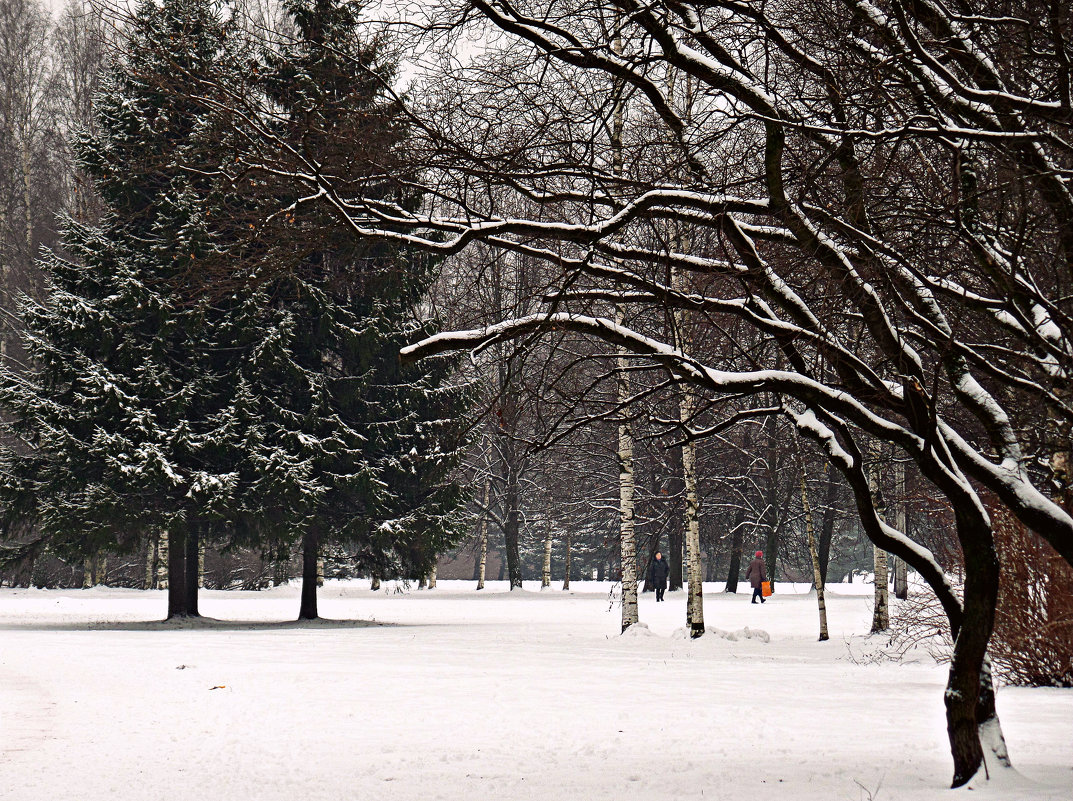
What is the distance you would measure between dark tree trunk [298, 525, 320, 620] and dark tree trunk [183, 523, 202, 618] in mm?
2139

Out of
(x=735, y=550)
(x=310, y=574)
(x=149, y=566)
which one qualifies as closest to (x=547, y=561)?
(x=735, y=550)

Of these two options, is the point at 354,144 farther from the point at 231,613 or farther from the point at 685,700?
the point at 231,613

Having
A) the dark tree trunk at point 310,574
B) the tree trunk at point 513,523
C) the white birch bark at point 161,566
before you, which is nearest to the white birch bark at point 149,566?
the white birch bark at point 161,566

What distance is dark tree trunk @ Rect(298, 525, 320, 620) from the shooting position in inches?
874

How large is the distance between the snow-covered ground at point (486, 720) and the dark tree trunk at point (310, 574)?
396 centimetres

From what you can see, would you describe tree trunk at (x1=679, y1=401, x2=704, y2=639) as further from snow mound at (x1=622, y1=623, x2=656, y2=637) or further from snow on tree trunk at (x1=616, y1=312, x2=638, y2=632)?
snow on tree trunk at (x1=616, y1=312, x2=638, y2=632)

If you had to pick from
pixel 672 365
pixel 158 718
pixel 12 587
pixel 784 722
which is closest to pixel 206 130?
pixel 672 365

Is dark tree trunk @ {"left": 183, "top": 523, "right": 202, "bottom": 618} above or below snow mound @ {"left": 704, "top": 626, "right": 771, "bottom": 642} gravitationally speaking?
above

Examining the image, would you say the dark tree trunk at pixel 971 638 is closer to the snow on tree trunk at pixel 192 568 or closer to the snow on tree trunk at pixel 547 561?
the snow on tree trunk at pixel 192 568

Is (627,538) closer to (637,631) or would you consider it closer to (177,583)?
(637,631)

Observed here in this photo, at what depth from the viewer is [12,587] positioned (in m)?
35.9

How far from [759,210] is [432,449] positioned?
1637cm

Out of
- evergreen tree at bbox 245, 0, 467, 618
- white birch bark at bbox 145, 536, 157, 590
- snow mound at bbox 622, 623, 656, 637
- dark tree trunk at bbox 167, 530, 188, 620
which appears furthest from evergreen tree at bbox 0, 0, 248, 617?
white birch bark at bbox 145, 536, 157, 590

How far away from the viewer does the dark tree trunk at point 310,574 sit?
2219cm
